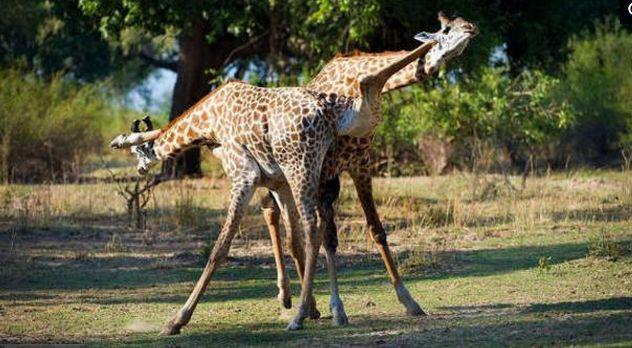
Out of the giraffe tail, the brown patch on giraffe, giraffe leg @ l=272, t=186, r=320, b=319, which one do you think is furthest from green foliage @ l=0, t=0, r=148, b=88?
giraffe leg @ l=272, t=186, r=320, b=319

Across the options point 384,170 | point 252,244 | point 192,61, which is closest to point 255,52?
point 192,61

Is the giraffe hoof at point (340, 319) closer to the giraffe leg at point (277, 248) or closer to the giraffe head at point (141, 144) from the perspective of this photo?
the giraffe leg at point (277, 248)

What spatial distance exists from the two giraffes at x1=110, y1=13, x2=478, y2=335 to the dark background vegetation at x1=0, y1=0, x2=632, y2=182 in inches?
264

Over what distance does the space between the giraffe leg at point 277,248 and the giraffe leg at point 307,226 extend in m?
0.81

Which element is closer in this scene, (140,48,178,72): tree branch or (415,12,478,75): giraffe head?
(415,12,478,75): giraffe head

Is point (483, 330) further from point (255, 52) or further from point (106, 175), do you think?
point (106, 175)

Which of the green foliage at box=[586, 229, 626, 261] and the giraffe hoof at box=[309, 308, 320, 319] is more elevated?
the green foliage at box=[586, 229, 626, 261]

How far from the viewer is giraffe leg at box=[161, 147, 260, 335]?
9.16 meters

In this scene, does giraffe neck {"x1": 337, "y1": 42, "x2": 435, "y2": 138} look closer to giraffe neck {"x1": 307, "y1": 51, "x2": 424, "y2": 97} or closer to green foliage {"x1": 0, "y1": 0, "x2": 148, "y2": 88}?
giraffe neck {"x1": 307, "y1": 51, "x2": 424, "y2": 97}

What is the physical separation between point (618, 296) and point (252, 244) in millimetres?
5380

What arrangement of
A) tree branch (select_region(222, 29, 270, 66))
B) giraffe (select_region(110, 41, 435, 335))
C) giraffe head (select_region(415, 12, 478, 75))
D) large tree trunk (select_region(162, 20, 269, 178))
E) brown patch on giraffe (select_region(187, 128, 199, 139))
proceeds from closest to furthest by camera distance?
giraffe (select_region(110, 41, 435, 335))
giraffe head (select_region(415, 12, 478, 75))
brown patch on giraffe (select_region(187, 128, 199, 139))
tree branch (select_region(222, 29, 270, 66))
large tree trunk (select_region(162, 20, 269, 178))

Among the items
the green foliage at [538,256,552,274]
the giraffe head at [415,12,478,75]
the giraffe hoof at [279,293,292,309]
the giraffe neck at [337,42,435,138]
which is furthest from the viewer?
the green foliage at [538,256,552,274]

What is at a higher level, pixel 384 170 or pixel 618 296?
pixel 384 170

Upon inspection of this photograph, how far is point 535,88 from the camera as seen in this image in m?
20.0
